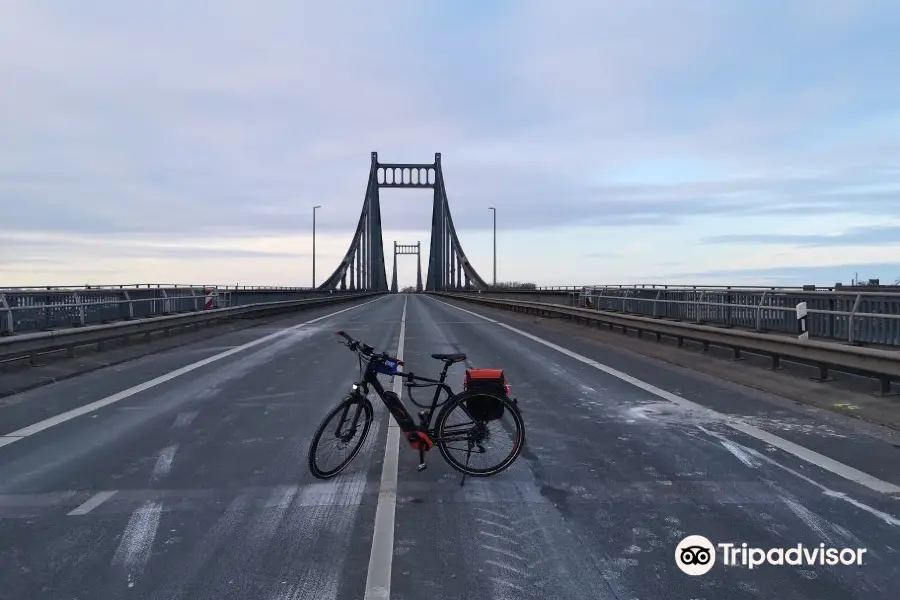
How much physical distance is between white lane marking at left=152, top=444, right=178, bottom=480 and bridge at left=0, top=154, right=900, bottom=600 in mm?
28

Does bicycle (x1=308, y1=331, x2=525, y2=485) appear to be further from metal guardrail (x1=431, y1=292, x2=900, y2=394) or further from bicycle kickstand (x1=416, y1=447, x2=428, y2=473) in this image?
metal guardrail (x1=431, y1=292, x2=900, y2=394)

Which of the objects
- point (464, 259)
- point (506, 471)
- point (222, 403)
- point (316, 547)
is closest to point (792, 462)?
point (506, 471)

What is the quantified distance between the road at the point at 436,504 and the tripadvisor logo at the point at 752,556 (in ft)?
0.26

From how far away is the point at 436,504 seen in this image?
5637 mm

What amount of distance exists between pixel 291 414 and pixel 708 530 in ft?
18.6

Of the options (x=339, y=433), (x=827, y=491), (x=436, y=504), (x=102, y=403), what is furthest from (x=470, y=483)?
(x=102, y=403)

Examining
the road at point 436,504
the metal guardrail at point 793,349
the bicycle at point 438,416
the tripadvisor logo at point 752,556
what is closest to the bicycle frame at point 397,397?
the bicycle at point 438,416

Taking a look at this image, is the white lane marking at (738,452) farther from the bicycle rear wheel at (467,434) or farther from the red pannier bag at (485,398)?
the red pannier bag at (485,398)

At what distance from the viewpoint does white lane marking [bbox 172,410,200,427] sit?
28.4 feet

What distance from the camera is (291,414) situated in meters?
9.32

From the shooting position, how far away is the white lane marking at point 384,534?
4102 millimetres

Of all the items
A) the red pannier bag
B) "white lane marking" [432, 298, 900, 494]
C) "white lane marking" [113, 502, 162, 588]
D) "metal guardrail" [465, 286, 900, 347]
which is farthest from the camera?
"metal guardrail" [465, 286, 900, 347]

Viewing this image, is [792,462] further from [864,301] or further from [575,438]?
[864,301]

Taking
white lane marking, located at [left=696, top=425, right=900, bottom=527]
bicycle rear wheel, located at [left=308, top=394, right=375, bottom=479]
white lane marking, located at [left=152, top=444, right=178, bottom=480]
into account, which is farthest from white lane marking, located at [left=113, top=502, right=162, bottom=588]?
white lane marking, located at [left=696, top=425, right=900, bottom=527]
